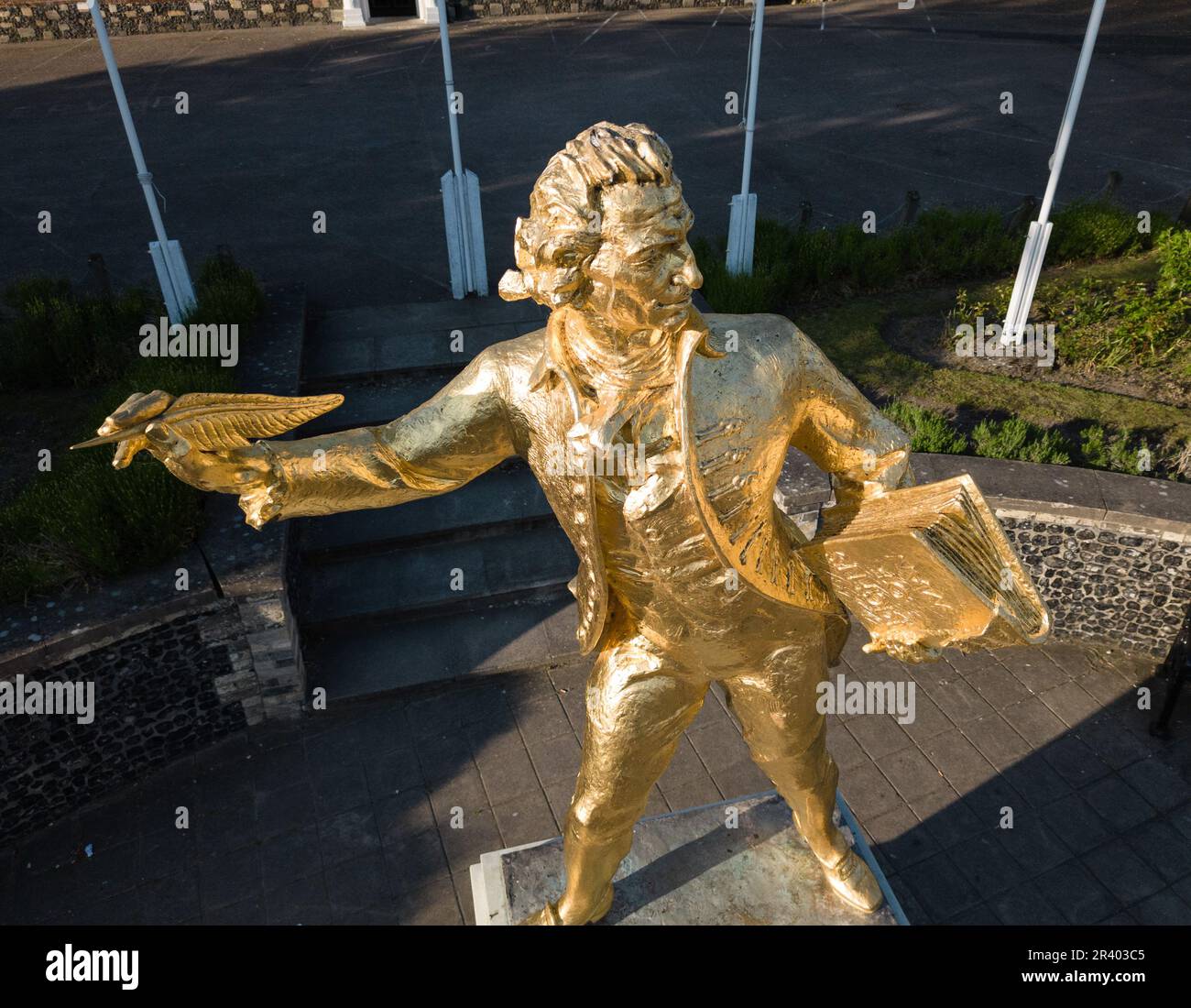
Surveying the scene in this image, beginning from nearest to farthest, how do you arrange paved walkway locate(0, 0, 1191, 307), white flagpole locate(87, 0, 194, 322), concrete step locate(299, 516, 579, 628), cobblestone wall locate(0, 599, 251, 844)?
cobblestone wall locate(0, 599, 251, 844), concrete step locate(299, 516, 579, 628), white flagpole locate(87, 0, 194, 322), paved walkway locate(0, 0, 1191, 307)

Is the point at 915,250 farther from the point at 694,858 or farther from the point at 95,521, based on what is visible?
the point at 95,521

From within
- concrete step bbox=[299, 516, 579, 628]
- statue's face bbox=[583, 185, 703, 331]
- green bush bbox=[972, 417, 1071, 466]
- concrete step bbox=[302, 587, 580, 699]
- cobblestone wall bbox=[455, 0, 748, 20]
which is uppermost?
→ statue's face bbox=[583, 185, 703, 331]

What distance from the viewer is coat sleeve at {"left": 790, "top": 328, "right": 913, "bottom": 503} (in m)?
2.64

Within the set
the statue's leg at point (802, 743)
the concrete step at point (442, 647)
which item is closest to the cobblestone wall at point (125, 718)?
the concrete step at point (442, 647)

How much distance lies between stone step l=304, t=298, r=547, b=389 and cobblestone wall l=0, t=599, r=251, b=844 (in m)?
2.73

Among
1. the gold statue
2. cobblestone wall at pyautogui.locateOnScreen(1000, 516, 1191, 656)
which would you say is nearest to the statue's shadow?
the gold statue

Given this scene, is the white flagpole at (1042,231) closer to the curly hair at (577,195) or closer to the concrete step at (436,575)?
the concrete step at (436,575)

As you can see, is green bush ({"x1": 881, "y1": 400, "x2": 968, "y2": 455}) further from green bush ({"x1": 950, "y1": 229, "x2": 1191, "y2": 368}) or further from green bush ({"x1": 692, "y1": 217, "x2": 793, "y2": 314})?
green bush ({"x1": 950, "y1": 229, "x2": 1191, "y2": 368})

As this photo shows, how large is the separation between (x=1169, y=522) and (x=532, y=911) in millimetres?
3994

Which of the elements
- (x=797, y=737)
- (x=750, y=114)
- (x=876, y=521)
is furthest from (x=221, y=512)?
(x=750, y=114)

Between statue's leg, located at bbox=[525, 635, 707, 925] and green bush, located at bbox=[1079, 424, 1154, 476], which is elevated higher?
statue's leg, located at bbox=[525, 635, 707, 925]

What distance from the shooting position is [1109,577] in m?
5.68

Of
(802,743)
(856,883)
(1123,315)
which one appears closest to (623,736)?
(802,743)

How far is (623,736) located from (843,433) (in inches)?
45.1
